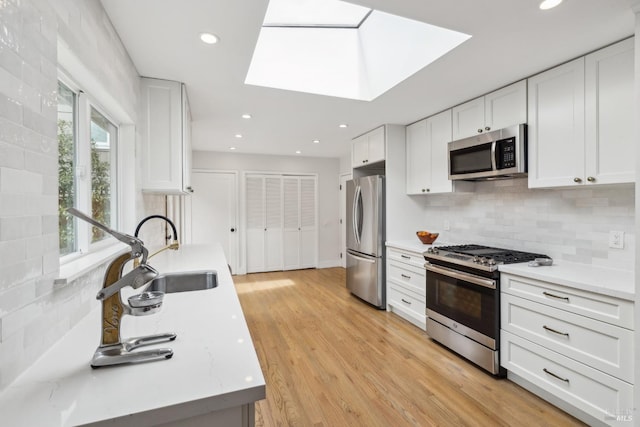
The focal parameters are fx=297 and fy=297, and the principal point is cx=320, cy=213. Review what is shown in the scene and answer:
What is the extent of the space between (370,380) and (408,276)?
1317 mm

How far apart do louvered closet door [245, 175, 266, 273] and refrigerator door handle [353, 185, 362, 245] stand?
2346 millimetres

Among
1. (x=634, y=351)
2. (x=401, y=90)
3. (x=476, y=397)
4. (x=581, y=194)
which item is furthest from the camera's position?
(x=401, y=90)

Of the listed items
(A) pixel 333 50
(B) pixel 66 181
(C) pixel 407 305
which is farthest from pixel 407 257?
(B) pixel 66 181

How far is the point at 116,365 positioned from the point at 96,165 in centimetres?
141

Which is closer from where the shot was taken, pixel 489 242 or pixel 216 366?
pixel 216 366

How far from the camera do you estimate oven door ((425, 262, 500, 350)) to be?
87.6 inches

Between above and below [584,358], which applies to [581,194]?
above

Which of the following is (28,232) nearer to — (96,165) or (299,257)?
(96,165)

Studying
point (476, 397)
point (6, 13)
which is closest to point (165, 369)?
point (6, 13)

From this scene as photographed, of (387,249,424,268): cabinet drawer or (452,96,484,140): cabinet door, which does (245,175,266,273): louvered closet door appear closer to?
(387,249,424,268): cabinet drawer

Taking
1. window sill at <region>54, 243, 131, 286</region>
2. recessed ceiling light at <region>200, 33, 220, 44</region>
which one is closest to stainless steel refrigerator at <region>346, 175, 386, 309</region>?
recessed ceiling light at <region>200, 33, 220, 44</region>

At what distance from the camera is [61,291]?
1039 mm

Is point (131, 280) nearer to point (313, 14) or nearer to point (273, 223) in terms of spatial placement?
point (313, 14)

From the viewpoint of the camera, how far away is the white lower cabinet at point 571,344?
1578mm
